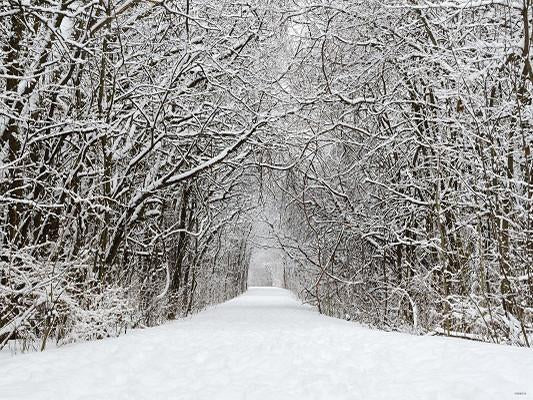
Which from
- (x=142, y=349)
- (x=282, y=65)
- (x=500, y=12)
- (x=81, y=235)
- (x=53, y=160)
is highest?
(x=282, y=65)

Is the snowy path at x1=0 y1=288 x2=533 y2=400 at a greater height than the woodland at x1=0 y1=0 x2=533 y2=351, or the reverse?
the woodland at x1=0 y1=0 x2=533 y2=351

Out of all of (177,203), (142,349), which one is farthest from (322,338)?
(177,203)

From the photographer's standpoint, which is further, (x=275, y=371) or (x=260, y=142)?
(x=260, y=142)

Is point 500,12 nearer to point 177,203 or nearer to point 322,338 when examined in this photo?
point 322,338

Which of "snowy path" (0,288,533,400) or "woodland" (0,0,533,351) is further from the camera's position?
"woodland" (0,0,533,351)

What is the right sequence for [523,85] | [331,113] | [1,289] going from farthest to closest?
[331,113] < [523,85] < [1,289]

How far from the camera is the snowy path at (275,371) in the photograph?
2799 mm

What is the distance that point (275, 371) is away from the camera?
3.62 meters

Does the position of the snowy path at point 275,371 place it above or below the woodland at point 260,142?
below

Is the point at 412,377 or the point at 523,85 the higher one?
the point at 523,85

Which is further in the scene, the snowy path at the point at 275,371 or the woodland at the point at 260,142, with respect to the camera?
the woodland at the point at 260,142

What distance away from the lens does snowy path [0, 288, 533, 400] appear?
280 cm

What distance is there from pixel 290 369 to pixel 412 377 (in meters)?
1.02

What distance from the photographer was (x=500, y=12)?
5.52 metres
